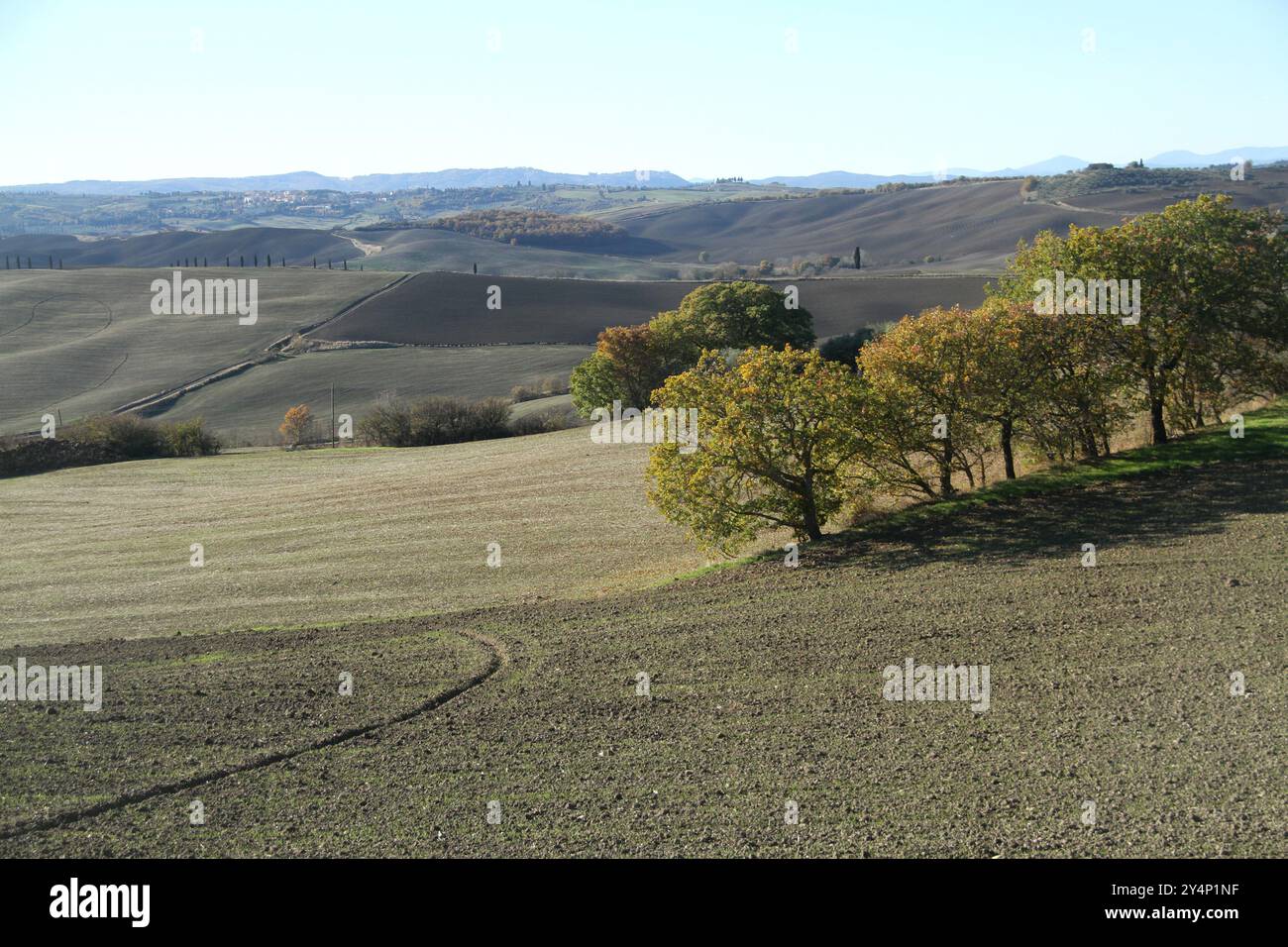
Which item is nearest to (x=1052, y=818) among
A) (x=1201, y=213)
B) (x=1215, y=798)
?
(x=1215, y=798)

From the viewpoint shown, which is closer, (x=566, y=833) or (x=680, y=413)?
(x=566, y=833)

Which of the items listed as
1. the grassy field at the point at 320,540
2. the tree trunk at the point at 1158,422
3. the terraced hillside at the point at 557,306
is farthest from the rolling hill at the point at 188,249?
the tree trunk at the point at 1158,422

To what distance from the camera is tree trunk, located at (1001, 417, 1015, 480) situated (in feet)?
97.1

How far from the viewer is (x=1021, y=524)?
25891 mm

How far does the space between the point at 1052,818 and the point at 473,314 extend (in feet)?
311

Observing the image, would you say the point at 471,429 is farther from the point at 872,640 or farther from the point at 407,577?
the point at 872,640

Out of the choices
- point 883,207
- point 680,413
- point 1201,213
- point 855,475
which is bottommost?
point 855,475

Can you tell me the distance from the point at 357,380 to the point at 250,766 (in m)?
68.8

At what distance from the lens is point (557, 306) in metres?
104

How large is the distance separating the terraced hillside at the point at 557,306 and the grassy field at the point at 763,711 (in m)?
61.5

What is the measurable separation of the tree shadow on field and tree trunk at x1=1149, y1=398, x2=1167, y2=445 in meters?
3.08

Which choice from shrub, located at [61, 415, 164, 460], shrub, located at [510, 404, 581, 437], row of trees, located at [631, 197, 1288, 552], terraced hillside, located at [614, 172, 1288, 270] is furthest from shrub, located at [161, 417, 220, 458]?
terraced hillside, located at [614, 172, 1288, 270]

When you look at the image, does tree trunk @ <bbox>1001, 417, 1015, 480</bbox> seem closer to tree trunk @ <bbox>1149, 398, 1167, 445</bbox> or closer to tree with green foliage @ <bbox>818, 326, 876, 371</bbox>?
tree trunk @ <bbox>1149, 398, 1167, 445</bbox>

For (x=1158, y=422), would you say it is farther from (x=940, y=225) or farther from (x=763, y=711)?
(x=940, y=225)
